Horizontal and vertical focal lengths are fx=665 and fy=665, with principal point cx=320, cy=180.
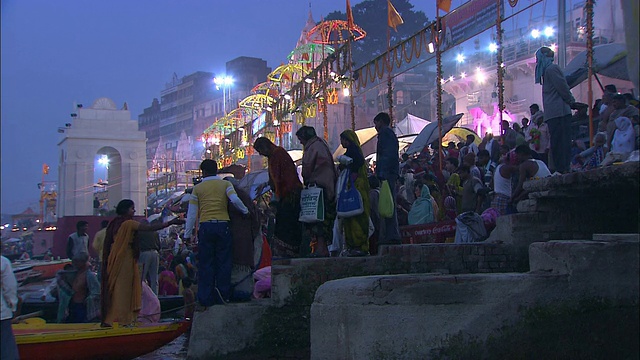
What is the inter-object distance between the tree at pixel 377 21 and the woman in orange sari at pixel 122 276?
152 ft

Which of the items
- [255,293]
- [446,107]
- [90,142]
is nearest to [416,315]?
[255,293]

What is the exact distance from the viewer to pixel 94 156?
1129 inches

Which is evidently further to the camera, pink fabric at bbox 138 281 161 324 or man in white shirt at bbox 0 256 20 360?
pink fabric at bbox 138 281 161 324

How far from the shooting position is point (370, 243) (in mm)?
7590

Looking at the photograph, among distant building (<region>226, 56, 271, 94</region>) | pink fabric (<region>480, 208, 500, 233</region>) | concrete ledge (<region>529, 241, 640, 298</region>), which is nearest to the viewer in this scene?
concrete ledge (<region>529, 241, 640, 298</region>)

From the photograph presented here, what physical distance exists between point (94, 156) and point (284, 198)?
77.0ft

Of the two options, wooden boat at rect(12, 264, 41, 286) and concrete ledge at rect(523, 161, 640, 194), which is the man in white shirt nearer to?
concrete ledge at rect(523, 161, 640, 194)

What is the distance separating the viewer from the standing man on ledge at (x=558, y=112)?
764 centimetres

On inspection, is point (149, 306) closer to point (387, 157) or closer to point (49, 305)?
point (49, 305)

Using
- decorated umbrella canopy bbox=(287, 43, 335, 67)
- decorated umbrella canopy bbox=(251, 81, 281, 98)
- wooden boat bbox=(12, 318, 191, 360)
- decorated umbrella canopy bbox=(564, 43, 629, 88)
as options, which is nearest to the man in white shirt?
wooden boat bbox=(12, 318, 191, 360)

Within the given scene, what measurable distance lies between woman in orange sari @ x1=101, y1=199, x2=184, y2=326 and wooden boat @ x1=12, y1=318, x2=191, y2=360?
0.55 ft

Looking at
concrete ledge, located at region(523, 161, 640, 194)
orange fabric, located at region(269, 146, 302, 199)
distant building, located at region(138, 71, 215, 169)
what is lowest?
concrete ledge, located at region(523, 161, 640, 194)

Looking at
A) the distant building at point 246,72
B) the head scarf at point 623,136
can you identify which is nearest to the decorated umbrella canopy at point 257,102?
the head scarf at point 623,136

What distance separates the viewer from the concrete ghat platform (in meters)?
4.60
